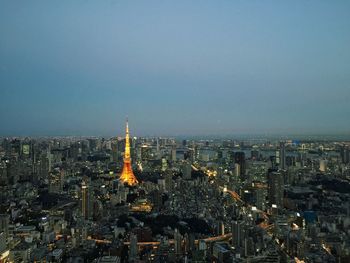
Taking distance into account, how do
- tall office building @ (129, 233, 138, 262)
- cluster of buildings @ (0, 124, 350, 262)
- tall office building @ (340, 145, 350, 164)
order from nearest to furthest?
1. tall office building @ (340, 145, 350, 164)
2. cluster of buildings @ (0, 124, 350, 262)
3. tall office building @ (129, 233, 138, 262)

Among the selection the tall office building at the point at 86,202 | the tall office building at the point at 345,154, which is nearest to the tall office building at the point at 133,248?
the tall office building at the point at 86,202

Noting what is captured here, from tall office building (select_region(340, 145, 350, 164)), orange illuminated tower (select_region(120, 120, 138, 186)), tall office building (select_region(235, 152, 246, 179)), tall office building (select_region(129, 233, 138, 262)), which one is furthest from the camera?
orange illuminated tower (select_region(120, 120, 138, 186))

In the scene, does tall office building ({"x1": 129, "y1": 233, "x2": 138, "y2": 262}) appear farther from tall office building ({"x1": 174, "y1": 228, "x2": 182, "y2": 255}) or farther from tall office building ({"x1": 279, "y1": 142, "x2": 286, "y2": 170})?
tall office building ({"x1": 279, "y1": 142, "x2": 286, "y2": 170})

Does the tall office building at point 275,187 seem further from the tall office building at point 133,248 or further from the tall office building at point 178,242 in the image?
the tall office building at point 133,248

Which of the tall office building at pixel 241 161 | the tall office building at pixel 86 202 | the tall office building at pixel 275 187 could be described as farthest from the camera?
the tall office building at pixel 241 161

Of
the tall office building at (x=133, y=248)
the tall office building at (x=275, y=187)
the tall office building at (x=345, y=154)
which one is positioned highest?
the tall office building at (x=345, y=154)

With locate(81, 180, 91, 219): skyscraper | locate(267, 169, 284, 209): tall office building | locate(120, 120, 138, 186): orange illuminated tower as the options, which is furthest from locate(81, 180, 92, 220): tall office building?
locate(267, 169, 284, 209): tall office building

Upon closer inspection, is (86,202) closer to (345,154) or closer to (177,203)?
(177,203)
